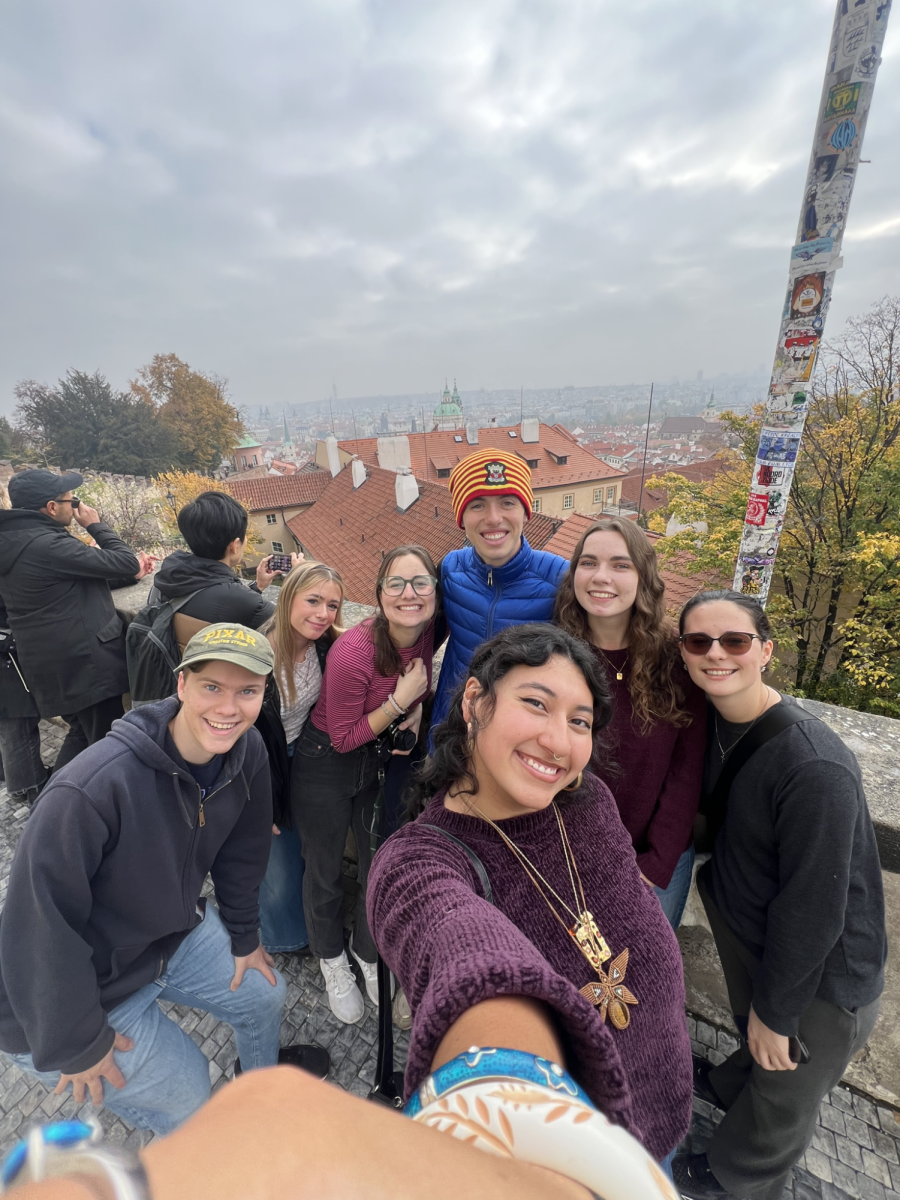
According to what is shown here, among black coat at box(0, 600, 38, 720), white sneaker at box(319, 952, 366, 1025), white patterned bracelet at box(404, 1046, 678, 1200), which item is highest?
white patterned bracelet at box(404, 1046, 678, 1200)

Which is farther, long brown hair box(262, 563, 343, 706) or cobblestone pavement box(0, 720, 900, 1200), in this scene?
long brown hair box(262, 563, 343, 706)

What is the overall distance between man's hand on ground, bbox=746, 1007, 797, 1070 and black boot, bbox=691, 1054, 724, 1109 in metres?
0.48

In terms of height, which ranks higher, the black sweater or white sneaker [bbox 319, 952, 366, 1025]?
the black sweater

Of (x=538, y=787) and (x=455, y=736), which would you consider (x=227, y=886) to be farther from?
(x=538, y=787)

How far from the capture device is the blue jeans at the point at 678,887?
2.04 m

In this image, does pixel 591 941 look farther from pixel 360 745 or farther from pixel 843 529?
pixel 843 529

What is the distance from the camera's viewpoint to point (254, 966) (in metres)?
2.10

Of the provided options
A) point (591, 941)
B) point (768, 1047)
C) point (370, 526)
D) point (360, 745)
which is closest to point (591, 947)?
point (591, 941)

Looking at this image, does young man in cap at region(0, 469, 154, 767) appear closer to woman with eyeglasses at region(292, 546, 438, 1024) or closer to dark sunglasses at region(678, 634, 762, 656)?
woman with eyeglasses at region(292, 546, 438, 1024)

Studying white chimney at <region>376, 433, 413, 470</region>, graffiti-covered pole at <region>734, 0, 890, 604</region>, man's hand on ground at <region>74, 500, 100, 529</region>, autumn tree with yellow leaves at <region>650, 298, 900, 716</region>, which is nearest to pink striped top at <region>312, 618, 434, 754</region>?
man's hand on ground at <region>74, 500, 100, 529</region>

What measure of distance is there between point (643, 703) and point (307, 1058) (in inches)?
79.6

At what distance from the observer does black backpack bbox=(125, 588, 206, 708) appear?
246cm

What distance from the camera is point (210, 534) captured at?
260 centimetres

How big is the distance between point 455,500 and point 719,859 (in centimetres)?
179
